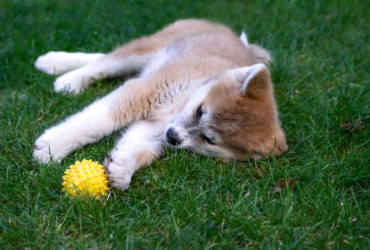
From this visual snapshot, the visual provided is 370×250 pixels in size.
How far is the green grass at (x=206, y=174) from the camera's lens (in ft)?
8.84

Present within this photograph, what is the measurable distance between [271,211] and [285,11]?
447 centimetres

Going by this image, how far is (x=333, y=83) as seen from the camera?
4.92 m

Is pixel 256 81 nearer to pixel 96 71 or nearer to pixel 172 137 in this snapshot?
pixel 172 137

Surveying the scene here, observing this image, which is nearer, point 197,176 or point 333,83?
point 197,176

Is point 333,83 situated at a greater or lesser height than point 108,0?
lesser

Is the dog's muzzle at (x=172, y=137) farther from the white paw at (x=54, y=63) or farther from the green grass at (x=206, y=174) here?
the white paw at (x=54, y=63)

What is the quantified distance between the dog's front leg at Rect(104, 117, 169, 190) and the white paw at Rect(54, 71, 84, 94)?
1.12m

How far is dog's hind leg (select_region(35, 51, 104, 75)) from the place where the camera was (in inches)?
195

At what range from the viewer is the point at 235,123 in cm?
347

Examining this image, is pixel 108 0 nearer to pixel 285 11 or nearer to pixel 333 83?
pixel 285 11

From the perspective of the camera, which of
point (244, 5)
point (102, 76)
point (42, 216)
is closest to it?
point (42, 216)

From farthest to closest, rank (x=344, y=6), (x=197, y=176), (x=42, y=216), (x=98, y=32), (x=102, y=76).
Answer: (x=344, y=6) → (x=98, y=32) → (x=102, y=76) → (x=197, y=176) → (x=42, y=216)

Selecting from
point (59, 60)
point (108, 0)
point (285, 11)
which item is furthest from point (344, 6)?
point (59, 60)

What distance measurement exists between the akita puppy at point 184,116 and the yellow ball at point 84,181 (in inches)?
5.4
